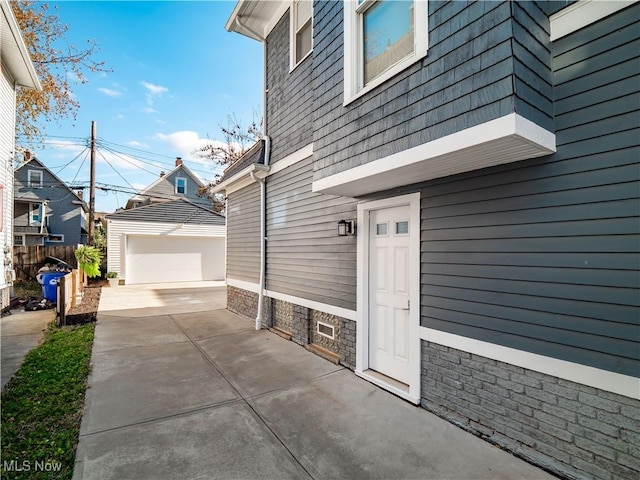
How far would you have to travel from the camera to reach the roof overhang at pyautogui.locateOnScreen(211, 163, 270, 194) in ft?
19.9

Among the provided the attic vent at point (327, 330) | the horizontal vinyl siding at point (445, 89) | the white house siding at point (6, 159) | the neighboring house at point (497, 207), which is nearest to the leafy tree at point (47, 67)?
the white house siding at point (6, 159)

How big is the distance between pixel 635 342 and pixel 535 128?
4.87 feet

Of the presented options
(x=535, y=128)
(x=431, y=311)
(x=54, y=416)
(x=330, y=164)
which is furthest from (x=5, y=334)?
(x=535, y=128)

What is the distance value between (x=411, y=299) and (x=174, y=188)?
19837 millimetres

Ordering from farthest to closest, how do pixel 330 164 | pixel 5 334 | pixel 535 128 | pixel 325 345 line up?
1. pixel 5 334
2. pixel 325 345
3. pixel 330 164
4. pixel 535 128

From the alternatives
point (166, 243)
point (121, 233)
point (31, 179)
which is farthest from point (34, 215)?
point (166, 243)

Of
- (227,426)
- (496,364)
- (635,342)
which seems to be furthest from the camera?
(227,426)

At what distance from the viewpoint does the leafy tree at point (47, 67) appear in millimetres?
9453

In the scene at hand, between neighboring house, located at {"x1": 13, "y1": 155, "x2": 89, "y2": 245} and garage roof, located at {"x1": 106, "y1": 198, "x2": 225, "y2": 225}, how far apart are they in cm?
945

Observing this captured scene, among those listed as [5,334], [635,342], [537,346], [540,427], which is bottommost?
[5,334]

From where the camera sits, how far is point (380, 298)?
377 cm

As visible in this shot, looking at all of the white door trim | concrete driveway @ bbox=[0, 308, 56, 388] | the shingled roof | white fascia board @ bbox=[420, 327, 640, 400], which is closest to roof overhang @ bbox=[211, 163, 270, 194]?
the shingled roof

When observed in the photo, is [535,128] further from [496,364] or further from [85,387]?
[85,387]

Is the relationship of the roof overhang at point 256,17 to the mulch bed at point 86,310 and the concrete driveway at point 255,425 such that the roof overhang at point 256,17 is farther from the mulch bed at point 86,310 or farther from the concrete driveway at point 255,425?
the mulch bed at point 86,310
